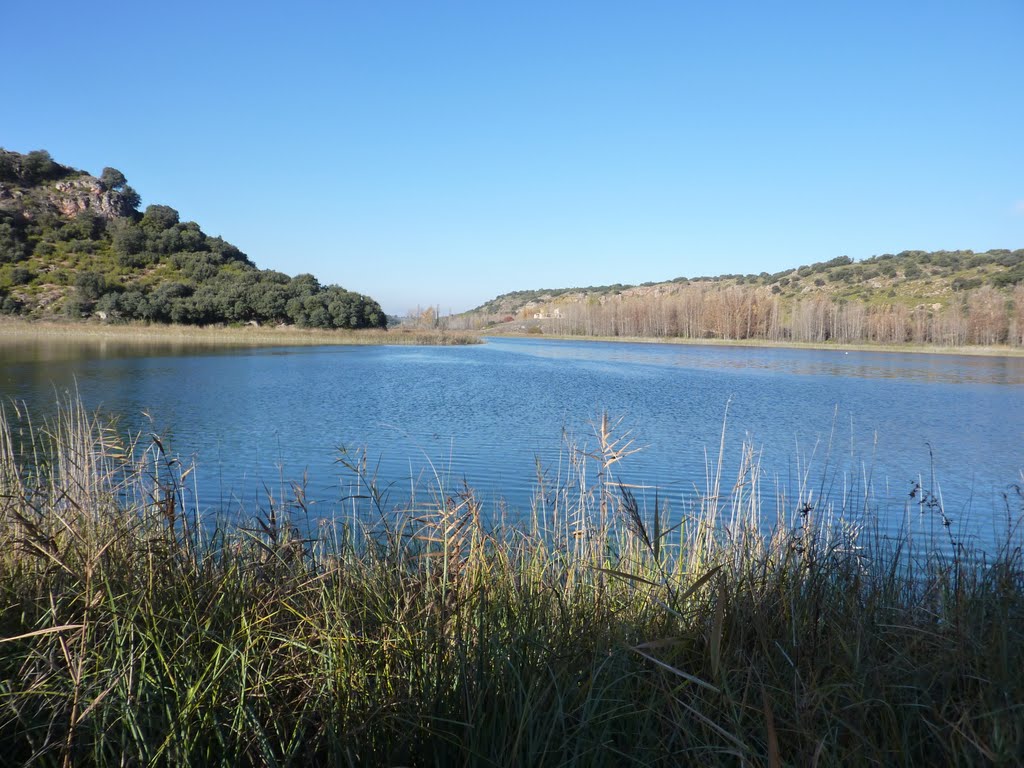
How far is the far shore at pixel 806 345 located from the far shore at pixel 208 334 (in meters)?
26.5

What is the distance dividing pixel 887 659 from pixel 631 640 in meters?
0.96

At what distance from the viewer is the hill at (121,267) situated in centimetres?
4647

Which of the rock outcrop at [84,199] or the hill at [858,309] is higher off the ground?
the rock outcrop at [84,199]

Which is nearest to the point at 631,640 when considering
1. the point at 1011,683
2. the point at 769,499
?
the point at 1011,683

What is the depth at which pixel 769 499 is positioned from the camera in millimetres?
8547

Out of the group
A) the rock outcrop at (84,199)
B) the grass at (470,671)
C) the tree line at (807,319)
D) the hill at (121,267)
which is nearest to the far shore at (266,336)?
the hill at (121,267)

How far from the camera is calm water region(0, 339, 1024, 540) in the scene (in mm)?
8766

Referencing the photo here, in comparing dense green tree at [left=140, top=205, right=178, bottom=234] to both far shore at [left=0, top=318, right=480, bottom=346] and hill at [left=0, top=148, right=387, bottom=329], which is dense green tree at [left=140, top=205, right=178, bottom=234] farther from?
far shore at [left=0, top=318, right=480, bottom=346]

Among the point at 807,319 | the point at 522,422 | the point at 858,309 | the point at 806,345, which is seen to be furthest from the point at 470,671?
the point at 807,319

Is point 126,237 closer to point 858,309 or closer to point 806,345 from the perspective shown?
point 806,345

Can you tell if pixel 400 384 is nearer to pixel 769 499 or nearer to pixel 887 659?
pixel 769 499

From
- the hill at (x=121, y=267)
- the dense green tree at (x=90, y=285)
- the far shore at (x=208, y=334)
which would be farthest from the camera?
the hill at (x=121, y=267)

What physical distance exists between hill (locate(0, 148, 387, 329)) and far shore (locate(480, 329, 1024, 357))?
29.6 m

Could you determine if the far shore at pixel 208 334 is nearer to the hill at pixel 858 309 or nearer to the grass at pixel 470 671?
the hill at pixel 858 309
